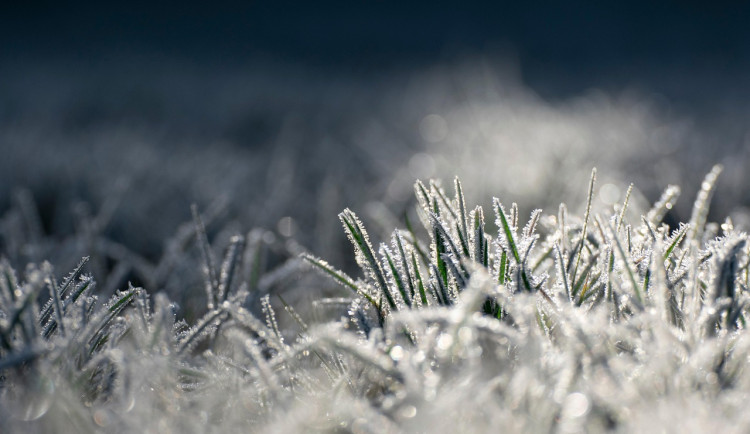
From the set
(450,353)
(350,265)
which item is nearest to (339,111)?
(350,265)

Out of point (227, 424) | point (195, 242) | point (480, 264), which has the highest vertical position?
point (480, 264)

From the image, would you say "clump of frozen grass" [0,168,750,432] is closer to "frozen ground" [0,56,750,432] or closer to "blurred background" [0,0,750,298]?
"frozen ground" [0,56,750,432]

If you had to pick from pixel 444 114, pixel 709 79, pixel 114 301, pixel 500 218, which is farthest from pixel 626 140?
pixel 709 79

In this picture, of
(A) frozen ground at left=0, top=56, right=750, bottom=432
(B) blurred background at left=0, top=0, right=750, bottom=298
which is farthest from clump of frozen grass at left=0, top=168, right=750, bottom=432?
(B) blurred background at left=0, top=0, right=750, bottom=298

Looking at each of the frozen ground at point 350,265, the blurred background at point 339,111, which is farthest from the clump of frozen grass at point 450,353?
the blurred background at point 339,111

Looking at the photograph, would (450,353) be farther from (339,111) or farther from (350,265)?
(339,111)

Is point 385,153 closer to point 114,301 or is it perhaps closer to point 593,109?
point 593,109
